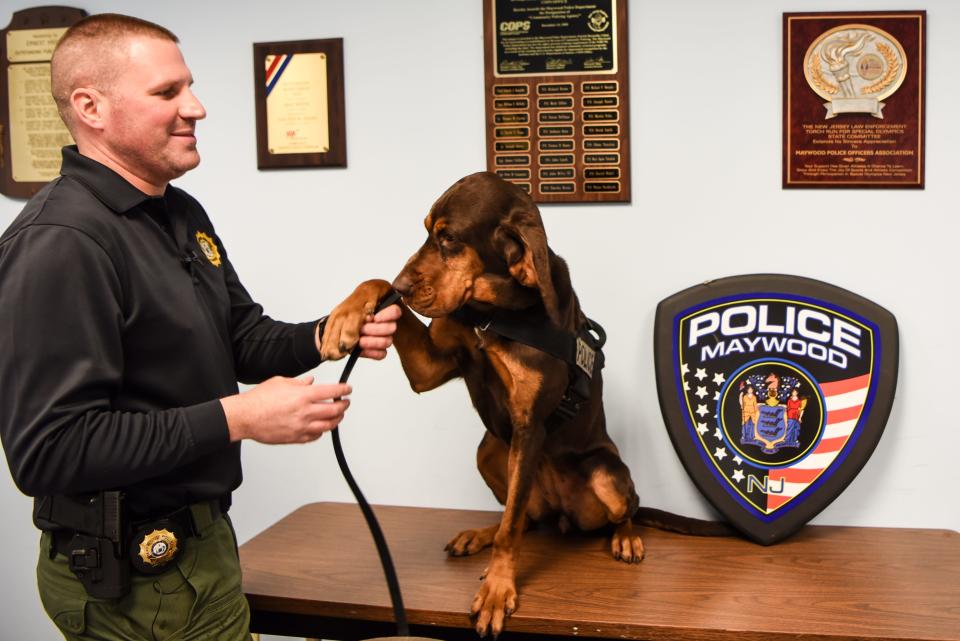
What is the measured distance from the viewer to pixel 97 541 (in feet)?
4.85

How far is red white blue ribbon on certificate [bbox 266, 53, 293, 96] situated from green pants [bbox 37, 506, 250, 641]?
1385 millimetres

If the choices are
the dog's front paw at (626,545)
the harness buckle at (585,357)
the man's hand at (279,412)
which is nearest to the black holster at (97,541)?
the man's hand at (279,412)

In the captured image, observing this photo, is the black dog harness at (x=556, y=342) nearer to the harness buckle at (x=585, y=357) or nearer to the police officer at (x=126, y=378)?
the harness buckle at (x=585, y=357)

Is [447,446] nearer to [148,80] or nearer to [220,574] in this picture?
[220,574]

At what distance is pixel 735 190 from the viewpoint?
2.31 metres

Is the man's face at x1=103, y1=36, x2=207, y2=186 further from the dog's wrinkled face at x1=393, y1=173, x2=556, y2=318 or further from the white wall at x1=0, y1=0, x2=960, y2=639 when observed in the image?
the white wall at x1=0, y1=0, x2=960, y2=639

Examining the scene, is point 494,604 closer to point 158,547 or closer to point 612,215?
point 158,547

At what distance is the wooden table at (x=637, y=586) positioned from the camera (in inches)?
69.5

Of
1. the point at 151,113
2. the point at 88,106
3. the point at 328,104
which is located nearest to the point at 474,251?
the point at 151,113

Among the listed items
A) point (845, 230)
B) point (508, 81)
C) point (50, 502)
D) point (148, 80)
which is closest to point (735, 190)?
point (845, 230)

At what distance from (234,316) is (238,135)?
848 mm

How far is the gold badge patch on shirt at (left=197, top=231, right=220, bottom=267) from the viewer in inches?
69.7

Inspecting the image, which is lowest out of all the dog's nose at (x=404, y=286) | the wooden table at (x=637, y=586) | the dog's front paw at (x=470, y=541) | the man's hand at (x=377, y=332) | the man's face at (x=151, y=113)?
the wooden table at (x=637, y=586)

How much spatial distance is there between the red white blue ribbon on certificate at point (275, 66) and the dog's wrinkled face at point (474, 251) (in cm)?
100
